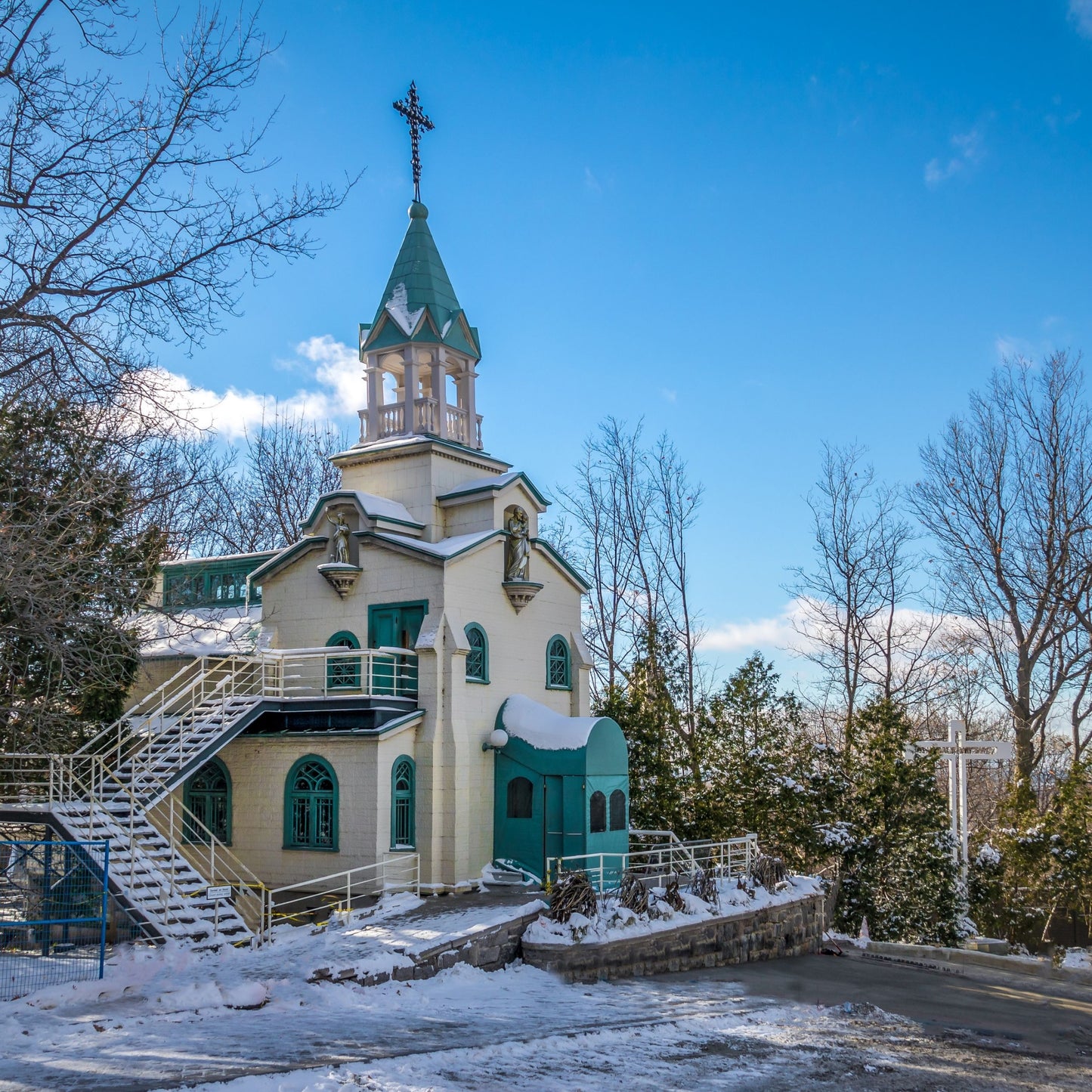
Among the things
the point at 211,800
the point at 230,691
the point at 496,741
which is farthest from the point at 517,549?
the point at 211,800

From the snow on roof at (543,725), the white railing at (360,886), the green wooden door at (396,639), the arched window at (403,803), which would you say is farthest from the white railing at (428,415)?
the white railing at (360,886)

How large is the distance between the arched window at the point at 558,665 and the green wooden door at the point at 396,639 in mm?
3649

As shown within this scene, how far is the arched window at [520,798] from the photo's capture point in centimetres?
2072

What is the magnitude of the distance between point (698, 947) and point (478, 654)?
22.7 ft

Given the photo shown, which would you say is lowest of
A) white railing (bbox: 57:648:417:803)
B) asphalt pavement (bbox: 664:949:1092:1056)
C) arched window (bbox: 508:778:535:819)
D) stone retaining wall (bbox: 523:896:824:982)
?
asphalt pavement (bbox: 664:949:1092:1056)

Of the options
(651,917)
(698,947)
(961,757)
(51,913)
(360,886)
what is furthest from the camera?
(961,757)

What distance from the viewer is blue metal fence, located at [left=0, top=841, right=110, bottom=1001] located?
42.5 feet

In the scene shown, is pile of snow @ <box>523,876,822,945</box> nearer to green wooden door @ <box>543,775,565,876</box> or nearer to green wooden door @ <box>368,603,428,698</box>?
green wooden door @ <box>543,775,565,876</box>

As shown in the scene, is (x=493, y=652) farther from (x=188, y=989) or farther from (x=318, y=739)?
(x=188, y=989)

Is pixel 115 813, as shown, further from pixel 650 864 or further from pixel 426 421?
pixel 426 421

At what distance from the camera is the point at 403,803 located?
1970 cm

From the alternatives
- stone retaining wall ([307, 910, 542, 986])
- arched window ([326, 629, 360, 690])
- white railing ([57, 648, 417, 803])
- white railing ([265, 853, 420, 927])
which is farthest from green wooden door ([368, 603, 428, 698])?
stone retaining wall ([307, 910, 542, 986])

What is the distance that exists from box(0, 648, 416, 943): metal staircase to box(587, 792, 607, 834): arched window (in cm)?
411

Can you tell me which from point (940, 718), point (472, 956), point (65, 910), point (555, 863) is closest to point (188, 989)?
point (472, 956)
